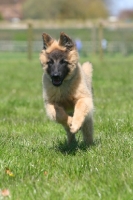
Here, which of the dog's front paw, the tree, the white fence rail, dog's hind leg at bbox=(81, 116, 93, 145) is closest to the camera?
the dog's front paw

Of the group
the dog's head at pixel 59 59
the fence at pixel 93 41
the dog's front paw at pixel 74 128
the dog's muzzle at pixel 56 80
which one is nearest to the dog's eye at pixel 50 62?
the dog's head at pixel 59 59

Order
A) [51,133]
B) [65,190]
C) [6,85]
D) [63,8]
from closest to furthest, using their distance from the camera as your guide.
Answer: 1. [65,190]
2. [51,133]
3. [6,85]
4. [63,8]

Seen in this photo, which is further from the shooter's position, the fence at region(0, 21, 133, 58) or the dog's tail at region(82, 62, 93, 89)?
the fence at region(0, 21, 133, 58)

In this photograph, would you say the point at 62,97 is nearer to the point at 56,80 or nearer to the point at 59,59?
the point at 56,80

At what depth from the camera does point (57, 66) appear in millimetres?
5609

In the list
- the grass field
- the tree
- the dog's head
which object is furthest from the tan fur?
the tree

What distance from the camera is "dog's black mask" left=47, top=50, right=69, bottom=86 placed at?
5.52 meters

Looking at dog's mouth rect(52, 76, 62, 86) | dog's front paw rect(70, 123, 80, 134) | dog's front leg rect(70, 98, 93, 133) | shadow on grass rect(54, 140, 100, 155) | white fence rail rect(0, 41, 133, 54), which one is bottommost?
white fence rail rect(0, 41, 133, 54)

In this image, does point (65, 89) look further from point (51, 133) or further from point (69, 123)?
point (51, 133)

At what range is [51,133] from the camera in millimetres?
6750

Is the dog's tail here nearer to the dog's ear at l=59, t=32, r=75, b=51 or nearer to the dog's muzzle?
the dog's ear at l=59, t=32, r=75, b=51

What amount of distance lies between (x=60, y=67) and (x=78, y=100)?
402mm

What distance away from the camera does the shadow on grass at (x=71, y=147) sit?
5.39 m

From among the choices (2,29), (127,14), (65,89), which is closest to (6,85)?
(65,89)
